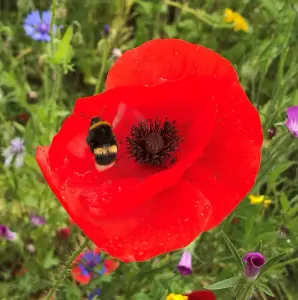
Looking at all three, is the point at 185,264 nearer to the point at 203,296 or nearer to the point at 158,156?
the point at 203,296

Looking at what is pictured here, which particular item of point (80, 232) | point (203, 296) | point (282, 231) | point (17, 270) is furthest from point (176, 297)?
point (17, 270)

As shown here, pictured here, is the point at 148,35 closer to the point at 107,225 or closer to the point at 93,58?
the point at 93,58

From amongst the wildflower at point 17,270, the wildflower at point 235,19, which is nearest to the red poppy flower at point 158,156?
the wildflower at point 17,270

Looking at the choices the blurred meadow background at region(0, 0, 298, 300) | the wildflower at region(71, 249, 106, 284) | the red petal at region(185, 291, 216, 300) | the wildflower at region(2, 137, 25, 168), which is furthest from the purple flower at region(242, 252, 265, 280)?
the wildflower at region(2, 137, 25, 168)

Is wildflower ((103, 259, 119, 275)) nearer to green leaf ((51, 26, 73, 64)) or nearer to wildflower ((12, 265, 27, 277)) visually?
wildflower ((12, 265, 27, 277))

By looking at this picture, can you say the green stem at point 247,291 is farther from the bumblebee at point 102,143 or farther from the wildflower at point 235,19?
the wildflower at point 235,19
